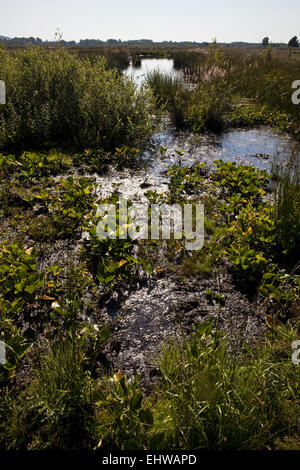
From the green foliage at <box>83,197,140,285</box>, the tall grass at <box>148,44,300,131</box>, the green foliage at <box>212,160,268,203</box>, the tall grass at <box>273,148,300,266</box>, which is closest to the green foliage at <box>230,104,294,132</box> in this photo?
the tall grass at <box>148,44,300,131</box>

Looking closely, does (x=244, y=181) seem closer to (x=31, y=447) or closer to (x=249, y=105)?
(x=31, y=447)

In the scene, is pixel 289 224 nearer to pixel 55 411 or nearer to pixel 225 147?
pixel 55 411

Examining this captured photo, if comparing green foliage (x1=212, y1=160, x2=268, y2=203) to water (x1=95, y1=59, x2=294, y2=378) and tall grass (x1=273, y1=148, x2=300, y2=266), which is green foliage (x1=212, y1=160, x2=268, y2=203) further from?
water (x1=95, y1=59, x2=294, y2=378)

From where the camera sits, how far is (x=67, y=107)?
20.3 ft

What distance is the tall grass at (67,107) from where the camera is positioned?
18.8 feet

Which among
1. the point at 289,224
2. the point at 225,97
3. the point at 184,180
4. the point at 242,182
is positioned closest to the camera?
the point at 289,224

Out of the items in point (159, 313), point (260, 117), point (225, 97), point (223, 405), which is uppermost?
point (225, 97)

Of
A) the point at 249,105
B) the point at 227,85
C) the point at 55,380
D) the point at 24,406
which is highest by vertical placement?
the point at 227,85

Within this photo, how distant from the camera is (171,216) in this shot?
3.89 m

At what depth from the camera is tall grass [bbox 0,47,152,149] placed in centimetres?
573

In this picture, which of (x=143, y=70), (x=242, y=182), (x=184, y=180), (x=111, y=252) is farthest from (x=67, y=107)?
(x=143, y=70)

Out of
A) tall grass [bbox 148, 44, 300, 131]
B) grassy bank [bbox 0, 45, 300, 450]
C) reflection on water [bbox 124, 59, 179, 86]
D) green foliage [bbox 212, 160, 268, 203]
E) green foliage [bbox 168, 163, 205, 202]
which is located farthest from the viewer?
reflection on water [bbox 124, 59, 179, 86]

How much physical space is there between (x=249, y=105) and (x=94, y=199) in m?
6.98

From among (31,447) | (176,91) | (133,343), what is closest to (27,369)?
(31,447)
